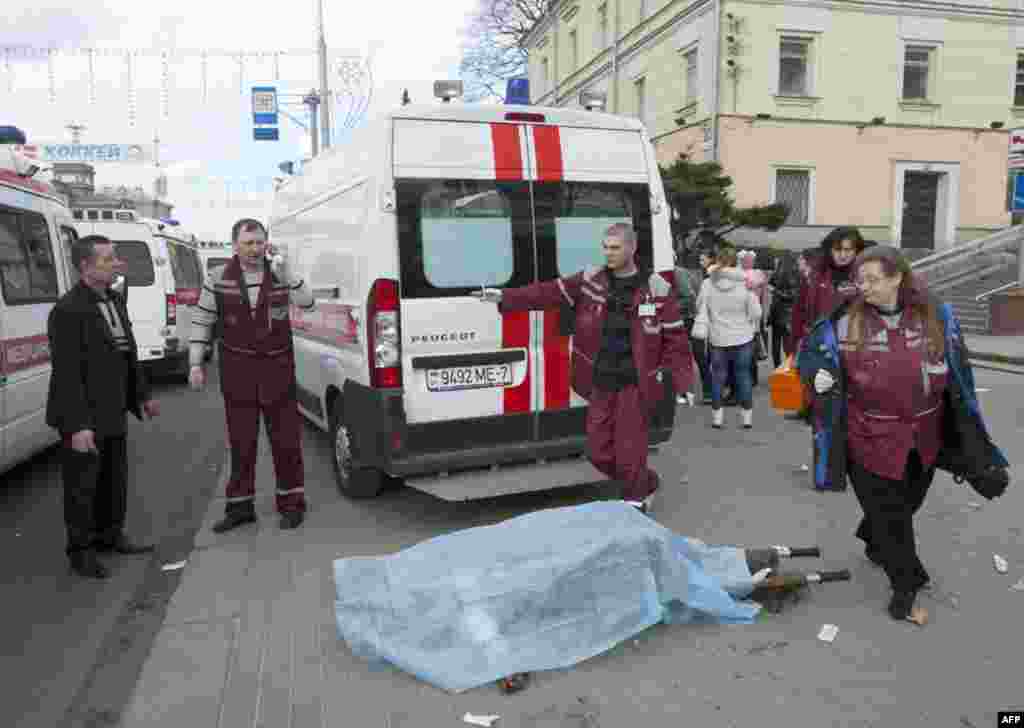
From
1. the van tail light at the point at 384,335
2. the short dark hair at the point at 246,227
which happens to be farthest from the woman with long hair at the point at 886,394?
the short dark hair at the point at 246,227

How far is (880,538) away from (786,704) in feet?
3.63

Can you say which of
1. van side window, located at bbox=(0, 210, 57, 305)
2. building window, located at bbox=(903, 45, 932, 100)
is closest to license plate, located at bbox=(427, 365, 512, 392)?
van side window, located at bbox=(0, 210, 57, 305)

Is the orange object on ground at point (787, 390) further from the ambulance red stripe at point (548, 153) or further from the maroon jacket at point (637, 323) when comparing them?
the ambulance red stripe at point (548, 153)

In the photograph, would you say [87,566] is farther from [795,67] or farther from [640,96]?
[640,96]

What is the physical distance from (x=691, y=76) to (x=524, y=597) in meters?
24.8

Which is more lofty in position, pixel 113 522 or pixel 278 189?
pixel 278 189

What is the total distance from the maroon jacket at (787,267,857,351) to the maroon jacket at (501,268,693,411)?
4.66ft

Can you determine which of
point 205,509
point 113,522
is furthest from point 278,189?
point 113,522

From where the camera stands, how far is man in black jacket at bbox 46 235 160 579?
446 centimetres

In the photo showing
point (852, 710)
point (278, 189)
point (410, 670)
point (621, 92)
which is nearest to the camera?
point (852, 710)

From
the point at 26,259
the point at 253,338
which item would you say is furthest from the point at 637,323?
the point at 26,259

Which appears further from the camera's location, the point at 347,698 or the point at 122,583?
the point at 122,583

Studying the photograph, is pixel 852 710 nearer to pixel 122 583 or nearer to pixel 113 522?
pixel 122 583

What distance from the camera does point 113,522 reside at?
4898 millimetres
